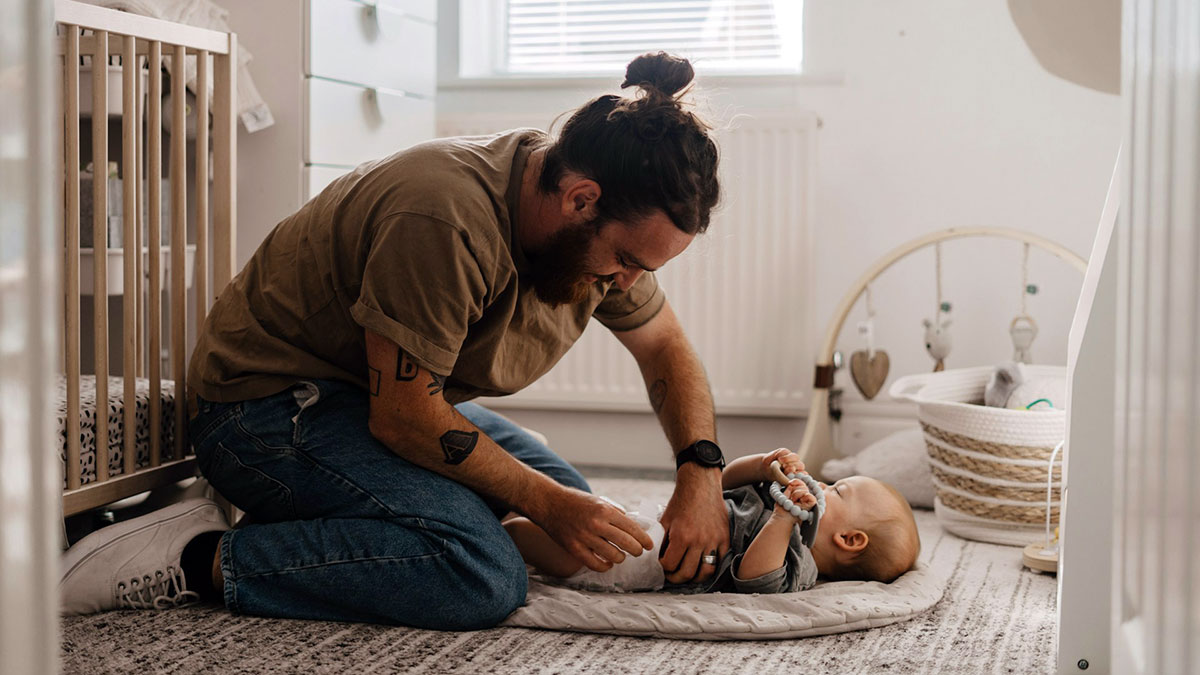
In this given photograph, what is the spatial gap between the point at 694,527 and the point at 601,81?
1.59 metres

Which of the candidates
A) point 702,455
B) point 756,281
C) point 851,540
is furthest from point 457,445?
point 756,281

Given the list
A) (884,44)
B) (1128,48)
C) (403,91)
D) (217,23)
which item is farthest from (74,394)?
(884,44)

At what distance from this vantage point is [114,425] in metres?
1.64

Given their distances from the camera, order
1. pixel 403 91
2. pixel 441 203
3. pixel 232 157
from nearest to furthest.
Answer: pixel 441 203 → pixel 232 157 → pixel 403 91

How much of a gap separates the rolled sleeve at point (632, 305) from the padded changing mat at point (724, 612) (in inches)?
15.7

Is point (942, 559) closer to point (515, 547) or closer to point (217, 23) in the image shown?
point (515, 547)

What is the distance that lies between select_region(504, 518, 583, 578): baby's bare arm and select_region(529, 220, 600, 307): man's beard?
1.07 feet

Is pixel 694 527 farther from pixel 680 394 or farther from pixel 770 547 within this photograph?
pixel 680 394

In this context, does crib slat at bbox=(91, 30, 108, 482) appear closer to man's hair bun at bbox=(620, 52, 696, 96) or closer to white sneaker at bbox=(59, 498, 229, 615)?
white sneaker at bbox=(59, 498, 229, 615)

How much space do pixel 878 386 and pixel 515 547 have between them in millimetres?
1293

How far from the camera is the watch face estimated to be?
1.59m

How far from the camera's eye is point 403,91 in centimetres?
233

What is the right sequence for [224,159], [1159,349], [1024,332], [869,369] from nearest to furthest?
1. [1159,349]
2. [224,159]
3. [1024,332]
4. [869,369]

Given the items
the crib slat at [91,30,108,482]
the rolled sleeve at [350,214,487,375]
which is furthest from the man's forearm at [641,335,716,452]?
the crib slat at [91,30,108,482]
